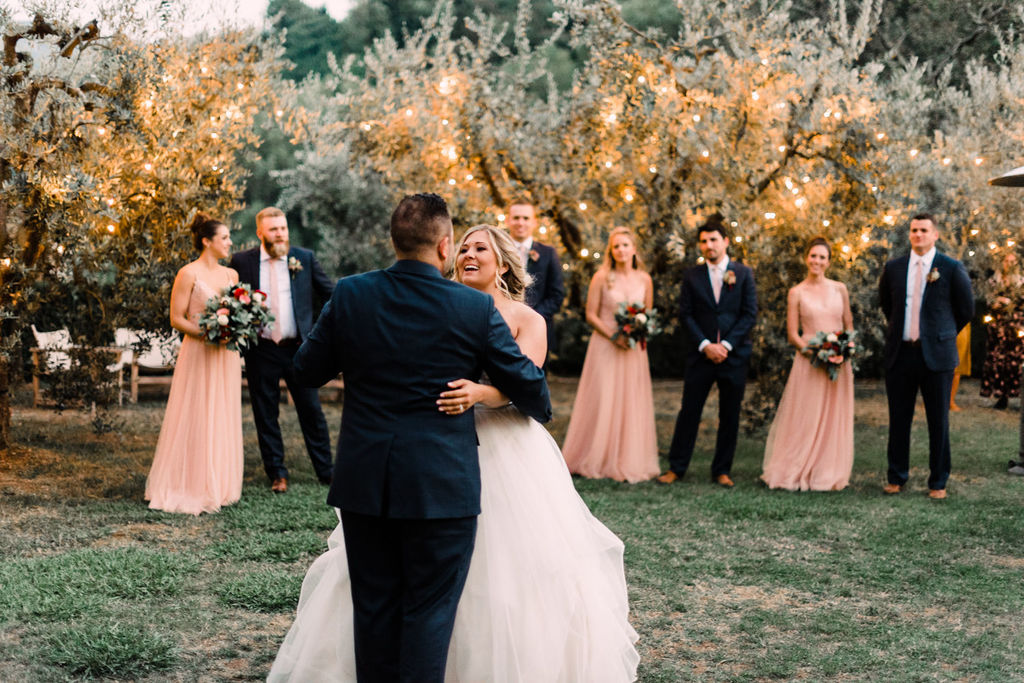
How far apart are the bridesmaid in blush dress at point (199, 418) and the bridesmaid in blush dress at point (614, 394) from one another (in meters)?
3.05

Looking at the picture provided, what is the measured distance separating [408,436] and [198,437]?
180 inches

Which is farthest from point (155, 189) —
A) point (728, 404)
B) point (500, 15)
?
point (500, 15)

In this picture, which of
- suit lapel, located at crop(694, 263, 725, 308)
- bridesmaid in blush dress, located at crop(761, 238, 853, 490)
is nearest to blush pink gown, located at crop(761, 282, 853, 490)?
bridesmaid in blush dress, located at crop(761, 238, 853, 490)

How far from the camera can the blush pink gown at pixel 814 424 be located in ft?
28.0

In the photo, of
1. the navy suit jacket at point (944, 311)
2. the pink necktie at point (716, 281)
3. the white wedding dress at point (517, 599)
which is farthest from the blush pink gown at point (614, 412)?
the white wedding dress at point (517, 599)

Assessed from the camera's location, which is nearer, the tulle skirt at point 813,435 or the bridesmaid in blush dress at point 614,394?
the tulle skirt at point 813,435

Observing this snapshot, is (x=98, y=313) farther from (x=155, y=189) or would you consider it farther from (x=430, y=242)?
(x=430, y=242)

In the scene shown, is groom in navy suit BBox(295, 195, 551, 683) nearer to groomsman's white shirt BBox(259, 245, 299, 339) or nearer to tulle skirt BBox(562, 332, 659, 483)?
groomsman's white shirt BBox(259, 245, 299, 339)

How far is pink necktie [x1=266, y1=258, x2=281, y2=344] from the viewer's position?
771 cm

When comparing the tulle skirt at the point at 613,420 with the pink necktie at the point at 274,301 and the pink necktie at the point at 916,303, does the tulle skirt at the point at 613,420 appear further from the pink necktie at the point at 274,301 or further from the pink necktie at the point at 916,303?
the pink necktie at the point at 274,301

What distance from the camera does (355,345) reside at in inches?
127

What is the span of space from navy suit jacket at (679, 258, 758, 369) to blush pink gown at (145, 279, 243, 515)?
379 centimetres

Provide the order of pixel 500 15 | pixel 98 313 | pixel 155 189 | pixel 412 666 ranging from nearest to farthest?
pixel 412 666 → pixel 155 189 → pixel 98 313 → pixel 500 15

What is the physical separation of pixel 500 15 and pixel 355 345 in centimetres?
2237
